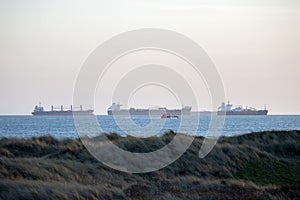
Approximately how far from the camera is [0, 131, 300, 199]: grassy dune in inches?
803

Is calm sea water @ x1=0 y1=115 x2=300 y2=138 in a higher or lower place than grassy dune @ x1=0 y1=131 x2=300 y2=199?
higher

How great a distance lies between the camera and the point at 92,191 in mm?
20156

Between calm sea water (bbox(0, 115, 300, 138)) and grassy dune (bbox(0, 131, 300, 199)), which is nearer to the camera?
grassy dune (bbox(0, 131, 300, 199))

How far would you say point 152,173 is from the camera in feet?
88.6

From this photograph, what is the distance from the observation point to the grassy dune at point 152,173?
66.9 feet

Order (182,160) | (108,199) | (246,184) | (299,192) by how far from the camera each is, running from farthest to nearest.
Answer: (182,160), (246,184), (299,192), (108,199)

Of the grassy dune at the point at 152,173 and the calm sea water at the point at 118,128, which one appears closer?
the grassy dune at the point at 152,173

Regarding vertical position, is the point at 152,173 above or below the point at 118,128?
below

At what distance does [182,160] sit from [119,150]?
3.57 m

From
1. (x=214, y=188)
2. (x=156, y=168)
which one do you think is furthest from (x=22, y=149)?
(x=214, y=188)

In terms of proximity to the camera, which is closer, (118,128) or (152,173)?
(152,173)

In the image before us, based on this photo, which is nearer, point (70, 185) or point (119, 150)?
point (70, 185)

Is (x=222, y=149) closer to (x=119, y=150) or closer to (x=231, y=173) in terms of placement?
(x=231, y=173)

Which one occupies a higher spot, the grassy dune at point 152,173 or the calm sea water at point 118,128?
the calm sea water at point 118,128
